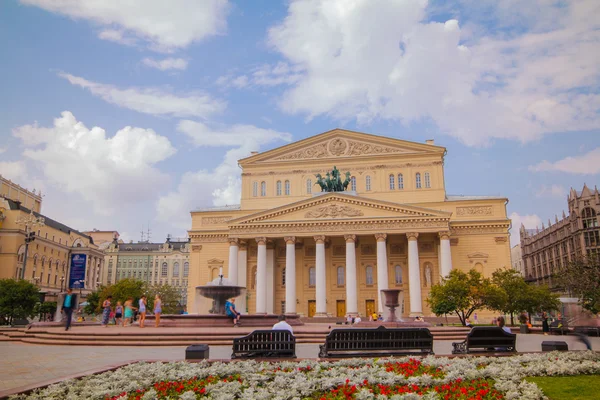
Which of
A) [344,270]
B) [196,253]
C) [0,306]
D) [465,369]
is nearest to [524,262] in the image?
[344,270]

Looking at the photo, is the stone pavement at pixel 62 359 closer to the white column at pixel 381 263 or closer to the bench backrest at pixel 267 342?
the bench backrest at pixel 267 342

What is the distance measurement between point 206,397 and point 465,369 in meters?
5.48

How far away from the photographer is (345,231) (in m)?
48.6

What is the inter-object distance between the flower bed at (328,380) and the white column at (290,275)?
1431 inches

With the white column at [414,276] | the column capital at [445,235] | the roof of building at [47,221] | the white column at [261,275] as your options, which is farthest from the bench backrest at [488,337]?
the roof of building at [47,221]

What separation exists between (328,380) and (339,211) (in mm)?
39649

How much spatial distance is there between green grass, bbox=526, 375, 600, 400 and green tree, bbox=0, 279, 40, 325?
4874 cm

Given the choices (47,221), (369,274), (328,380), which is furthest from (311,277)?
(47,221)

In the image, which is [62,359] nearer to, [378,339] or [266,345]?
[266,345]

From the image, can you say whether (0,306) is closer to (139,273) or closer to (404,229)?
(404,229)

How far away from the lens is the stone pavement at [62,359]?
10953mm

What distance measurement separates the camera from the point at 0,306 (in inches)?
1864

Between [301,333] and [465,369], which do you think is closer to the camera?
[465,369]

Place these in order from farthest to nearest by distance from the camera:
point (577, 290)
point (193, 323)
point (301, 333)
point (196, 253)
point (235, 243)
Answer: point (196, 253)
point (235, 243)
point (577, 290)
point (193, 323)
point (301, 333)
